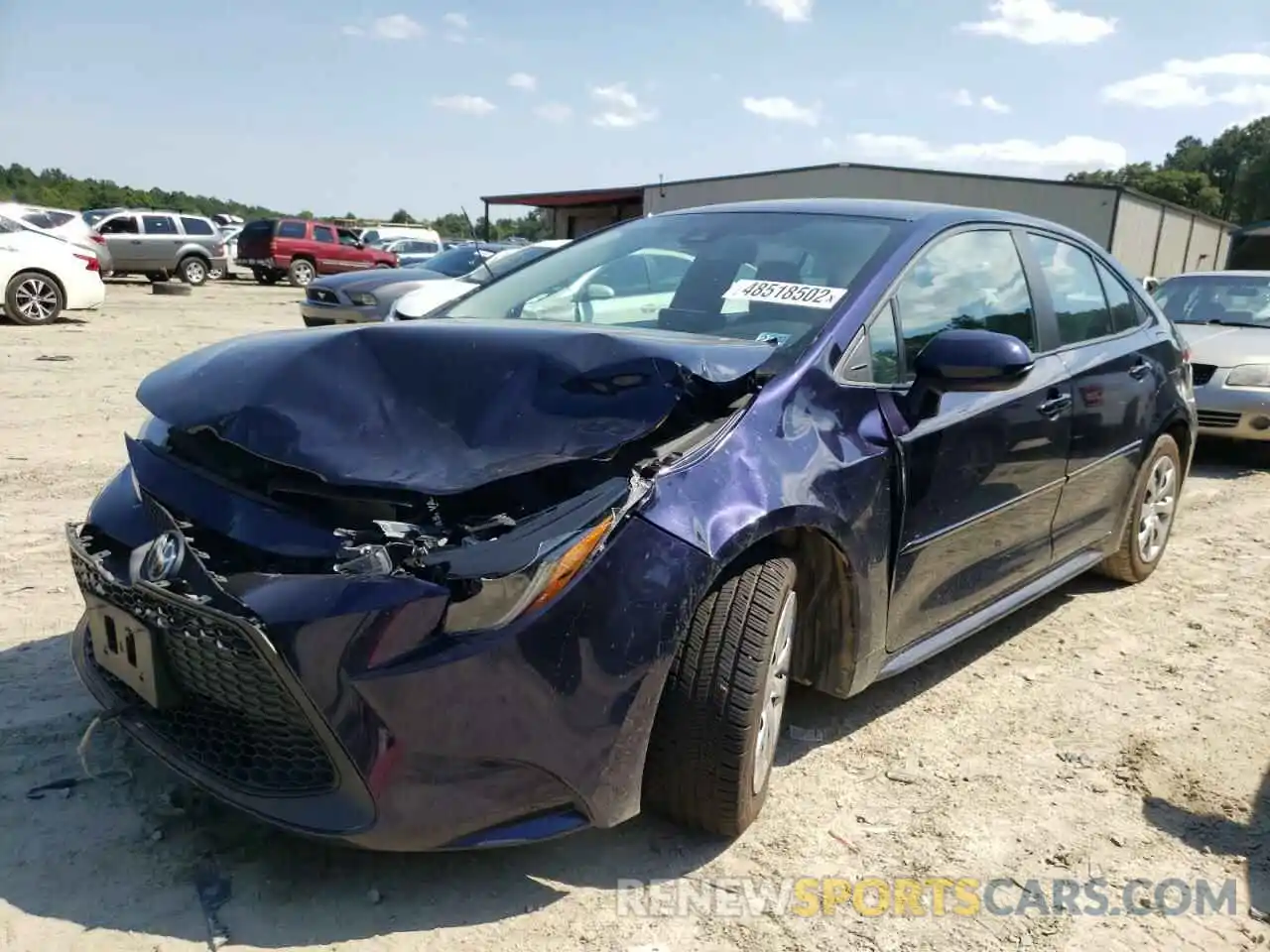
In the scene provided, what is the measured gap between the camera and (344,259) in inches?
1038

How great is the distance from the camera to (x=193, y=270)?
23672 millimetres

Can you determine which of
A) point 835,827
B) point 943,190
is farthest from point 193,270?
point 835,827

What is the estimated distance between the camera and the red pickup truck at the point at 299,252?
83.9ft

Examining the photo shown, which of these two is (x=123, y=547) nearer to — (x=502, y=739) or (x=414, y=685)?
(x=414, y=685)

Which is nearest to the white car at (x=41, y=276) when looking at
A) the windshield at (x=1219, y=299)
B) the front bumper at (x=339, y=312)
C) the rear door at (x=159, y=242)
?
the front bumper at (x=339, y=312)

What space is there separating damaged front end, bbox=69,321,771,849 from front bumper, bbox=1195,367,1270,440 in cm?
647

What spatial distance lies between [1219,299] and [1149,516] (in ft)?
17.3

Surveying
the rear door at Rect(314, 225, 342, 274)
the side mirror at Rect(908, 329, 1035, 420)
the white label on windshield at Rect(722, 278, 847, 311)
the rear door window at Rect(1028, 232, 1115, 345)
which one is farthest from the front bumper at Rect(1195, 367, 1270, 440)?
the rear door at Rect(314, 225, 342, 274)

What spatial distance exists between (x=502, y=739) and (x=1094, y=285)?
10.8 feet

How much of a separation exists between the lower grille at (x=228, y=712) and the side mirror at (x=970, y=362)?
6.05 feet

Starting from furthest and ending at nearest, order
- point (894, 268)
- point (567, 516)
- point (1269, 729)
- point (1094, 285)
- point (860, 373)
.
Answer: point (1094, 285), point (1269, 729), point (894, 268), point (860, 373), point (567, 516)

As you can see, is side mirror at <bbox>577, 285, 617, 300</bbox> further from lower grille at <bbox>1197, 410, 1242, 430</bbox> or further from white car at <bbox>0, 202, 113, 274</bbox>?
white car at <bbox>0, 202, 113, 274</bbox>

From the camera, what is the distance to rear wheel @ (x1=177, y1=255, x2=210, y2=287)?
2344 cm

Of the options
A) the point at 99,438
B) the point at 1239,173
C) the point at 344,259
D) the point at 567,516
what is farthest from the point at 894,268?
the point at 1239,173
